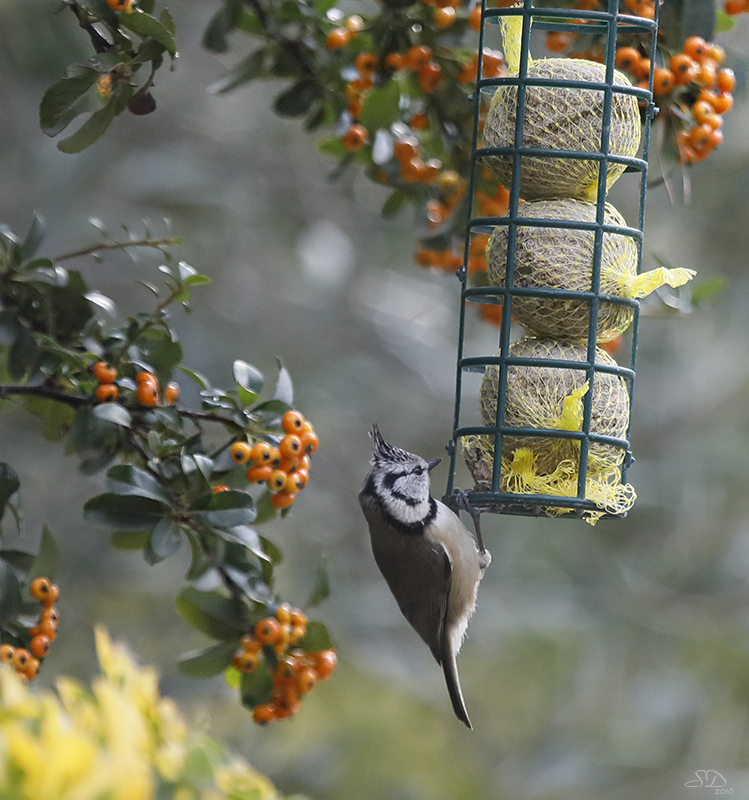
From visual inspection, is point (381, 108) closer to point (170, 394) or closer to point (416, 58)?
point (416, 58)

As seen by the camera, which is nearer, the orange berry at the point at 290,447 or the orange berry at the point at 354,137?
the orange berry at the point at 290,447

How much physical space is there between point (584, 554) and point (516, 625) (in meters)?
1.51

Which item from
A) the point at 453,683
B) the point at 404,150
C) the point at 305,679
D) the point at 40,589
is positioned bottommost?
the point at 453,683

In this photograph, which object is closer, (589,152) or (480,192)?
(589,152)

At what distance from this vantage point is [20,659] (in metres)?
3.24

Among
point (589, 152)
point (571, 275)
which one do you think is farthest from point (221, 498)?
point (589, 152)

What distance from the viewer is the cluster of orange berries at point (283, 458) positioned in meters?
3.32

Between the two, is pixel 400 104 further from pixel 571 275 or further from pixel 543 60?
pixel 571 275

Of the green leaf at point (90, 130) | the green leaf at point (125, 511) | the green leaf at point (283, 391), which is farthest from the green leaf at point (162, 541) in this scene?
the green leaf at point (90, 130)

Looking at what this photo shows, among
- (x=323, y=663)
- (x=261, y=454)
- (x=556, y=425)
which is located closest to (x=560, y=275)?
(x=556, y=425)

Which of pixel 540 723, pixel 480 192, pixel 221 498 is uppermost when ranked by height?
pixel 480 192

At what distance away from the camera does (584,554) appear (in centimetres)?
1065

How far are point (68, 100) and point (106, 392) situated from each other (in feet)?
2.43

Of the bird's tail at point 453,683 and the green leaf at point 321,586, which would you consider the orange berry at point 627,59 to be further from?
the bird's tail at point 453,683
